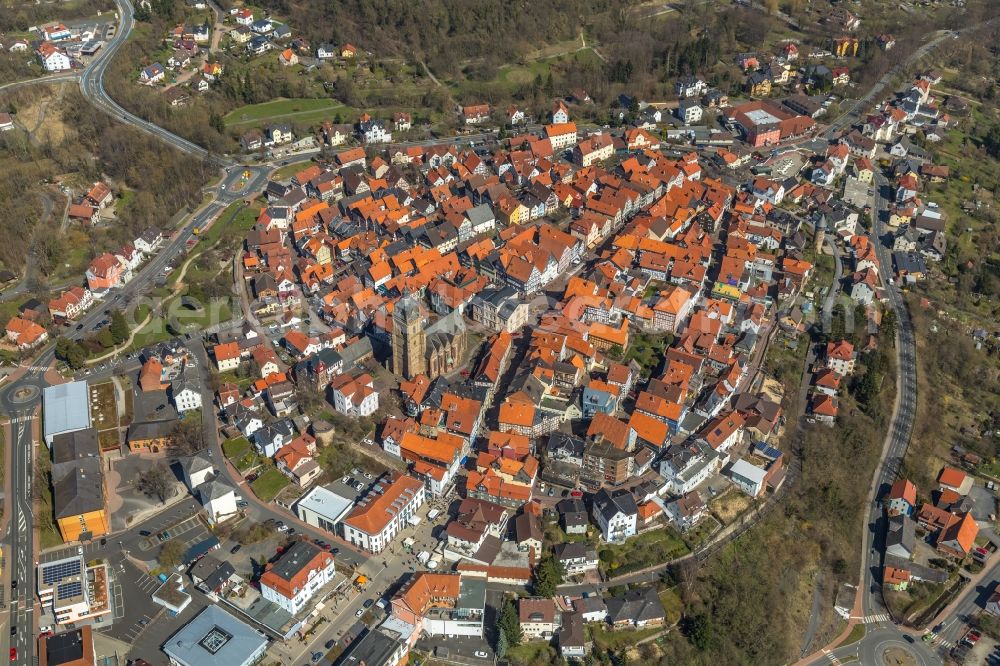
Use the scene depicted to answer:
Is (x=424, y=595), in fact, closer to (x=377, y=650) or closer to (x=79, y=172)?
(x=377, y=650)

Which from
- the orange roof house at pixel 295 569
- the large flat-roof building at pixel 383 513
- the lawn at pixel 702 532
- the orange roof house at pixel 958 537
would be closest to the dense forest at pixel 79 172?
the large flat-roof building at pixel 383 513

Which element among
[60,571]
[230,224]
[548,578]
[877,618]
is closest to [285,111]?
[230,224]

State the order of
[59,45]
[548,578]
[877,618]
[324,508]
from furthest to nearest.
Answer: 1. [59,45]
2. [877,618]
3. [324,508]
4. [548,578]

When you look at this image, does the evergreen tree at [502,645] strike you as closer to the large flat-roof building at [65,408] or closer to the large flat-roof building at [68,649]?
the large flat-roof building at [68,649]

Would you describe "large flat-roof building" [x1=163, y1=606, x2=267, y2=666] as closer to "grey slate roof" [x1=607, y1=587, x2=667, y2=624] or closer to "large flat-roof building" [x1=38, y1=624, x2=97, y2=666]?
"large flat-roof building" [x1=38, y1=624, x2=97, y2=666]

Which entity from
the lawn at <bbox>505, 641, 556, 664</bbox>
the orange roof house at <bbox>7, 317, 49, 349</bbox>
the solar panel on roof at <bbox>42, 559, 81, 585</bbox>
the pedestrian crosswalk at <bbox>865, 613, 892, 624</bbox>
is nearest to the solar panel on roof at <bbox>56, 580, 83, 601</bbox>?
the solar panel on roof at <bbox>42, 559, 81, 585</bbox>
